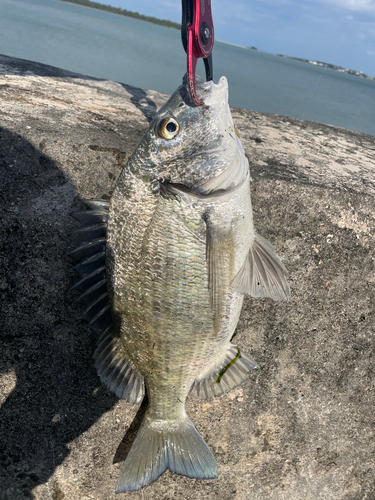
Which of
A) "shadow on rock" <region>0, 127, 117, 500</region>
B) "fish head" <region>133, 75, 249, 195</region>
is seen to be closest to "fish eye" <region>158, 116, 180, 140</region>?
"fish head" <region>133, 75, 249, 195</region>

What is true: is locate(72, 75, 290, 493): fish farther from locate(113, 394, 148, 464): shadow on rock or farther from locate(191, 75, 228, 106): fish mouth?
locate(113, 394, 148, 464): shadow on rock

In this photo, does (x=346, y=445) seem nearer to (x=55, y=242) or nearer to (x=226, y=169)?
(x=226, y=169)

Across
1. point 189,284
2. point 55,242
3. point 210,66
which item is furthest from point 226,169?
point 55,242

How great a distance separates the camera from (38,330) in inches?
75.6

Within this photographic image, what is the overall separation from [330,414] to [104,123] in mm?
2619

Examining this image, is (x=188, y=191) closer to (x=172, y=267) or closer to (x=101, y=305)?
(x=172, y=267)

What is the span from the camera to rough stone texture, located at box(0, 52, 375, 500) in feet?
6.26

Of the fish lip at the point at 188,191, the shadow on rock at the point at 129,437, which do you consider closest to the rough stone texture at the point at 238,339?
the shadow on rock at the point at 129,437

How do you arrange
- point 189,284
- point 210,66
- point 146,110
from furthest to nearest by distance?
point 146,110
point 210,66
point 189,284

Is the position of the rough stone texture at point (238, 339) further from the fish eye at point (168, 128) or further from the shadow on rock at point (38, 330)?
the fish eye at point (168, 128)

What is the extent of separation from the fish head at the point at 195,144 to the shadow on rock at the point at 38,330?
27.6 inches

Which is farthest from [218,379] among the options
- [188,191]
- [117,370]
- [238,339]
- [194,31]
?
[194,31]

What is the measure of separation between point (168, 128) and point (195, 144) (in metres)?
0.15

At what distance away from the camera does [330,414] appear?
2.23 m
